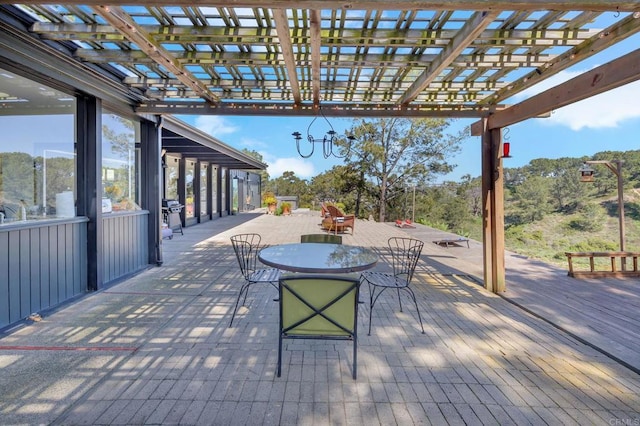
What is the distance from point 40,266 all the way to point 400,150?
17.6 metres

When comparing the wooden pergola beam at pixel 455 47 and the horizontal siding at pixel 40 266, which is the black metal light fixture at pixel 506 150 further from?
the horizontal siding at pixel 40 266

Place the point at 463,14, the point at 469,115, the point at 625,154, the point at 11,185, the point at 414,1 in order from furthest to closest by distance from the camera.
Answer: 1. the point at 625,154
2. the point at 469,115
3. the point at 11,185
4. the point at 463,14
5. the point at 414,1

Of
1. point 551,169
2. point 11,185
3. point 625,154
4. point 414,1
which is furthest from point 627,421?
point 551,169

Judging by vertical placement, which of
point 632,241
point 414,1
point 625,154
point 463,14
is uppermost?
point 625,154

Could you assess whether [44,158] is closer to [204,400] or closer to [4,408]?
[4,408]

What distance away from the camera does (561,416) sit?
6.21 ft

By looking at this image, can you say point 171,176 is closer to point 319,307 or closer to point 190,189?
point 190,189

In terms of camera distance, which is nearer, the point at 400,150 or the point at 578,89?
the point at 578,89

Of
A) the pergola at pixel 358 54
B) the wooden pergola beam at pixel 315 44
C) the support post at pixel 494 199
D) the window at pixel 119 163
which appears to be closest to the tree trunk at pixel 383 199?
the pergola at pixel 358 54

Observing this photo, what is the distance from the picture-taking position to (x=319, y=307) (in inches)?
86.3

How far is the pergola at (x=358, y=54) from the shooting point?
2377 mm

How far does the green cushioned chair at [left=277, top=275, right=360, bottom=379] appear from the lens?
215 centimetres

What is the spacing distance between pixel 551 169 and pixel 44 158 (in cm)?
3339

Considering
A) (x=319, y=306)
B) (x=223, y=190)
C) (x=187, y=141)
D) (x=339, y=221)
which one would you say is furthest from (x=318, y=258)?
(x=223, y=190)
